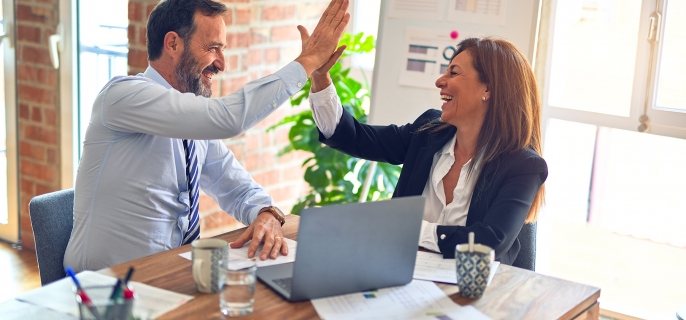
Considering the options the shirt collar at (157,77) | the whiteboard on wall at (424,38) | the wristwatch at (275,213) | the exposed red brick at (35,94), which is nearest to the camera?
the wristwatch at (275,213)

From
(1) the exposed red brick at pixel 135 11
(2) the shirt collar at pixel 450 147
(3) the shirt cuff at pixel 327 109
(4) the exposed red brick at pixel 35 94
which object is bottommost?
(4) the exposed red brick at pixel 35 94

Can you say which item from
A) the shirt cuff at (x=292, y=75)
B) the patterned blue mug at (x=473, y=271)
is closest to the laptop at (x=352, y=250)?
the patterned blue mug at (x=473, y=271)

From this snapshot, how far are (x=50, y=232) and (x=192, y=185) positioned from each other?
0.37 metres

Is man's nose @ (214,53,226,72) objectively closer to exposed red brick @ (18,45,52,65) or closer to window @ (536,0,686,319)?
window @ (536,0,686,319)

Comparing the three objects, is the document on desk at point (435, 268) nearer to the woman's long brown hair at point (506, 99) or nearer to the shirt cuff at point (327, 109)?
the woman's long brown hair at point (506, 99)

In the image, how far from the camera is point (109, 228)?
2330 mm

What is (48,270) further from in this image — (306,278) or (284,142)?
(284,142)

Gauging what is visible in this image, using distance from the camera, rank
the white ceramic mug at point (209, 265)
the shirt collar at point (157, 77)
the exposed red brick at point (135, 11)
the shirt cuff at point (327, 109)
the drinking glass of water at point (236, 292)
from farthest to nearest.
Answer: the exposed red brick at point (135, 11), the shirt cuff at point (327, 109), the shirt collar at point (157, 77), the white ceramic mug at point (209, 265), the drinking glass of water at point (236, 292)

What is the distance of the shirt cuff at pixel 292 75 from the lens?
89.5 inches

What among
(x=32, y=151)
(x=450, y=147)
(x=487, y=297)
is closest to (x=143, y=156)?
(x=450, y=147)

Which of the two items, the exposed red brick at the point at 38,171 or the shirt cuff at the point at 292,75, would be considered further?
the exposed red brick at the point at 38,171

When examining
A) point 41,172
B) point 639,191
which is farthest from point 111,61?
point 639,191

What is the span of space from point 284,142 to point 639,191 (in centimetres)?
154

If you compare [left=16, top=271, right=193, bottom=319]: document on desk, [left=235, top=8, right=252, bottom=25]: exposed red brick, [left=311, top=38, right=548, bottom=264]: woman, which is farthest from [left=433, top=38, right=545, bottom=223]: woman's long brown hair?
[left=235, top=8, right=252, bottom=25]: exposed red brick
